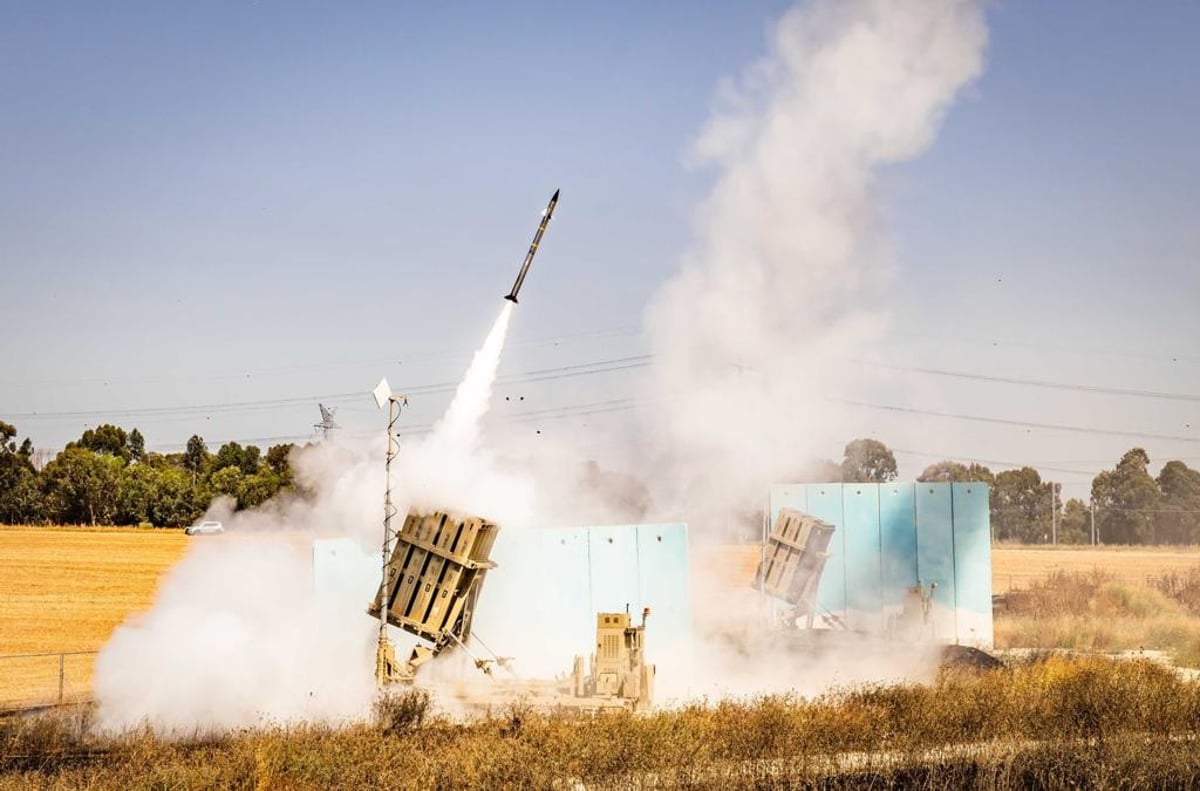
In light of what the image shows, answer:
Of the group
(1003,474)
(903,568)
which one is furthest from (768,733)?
(1003,474)

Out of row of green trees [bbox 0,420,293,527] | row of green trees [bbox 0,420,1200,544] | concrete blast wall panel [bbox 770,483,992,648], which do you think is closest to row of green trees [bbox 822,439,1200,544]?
row of green trees [bbox 0,420,1200,544]

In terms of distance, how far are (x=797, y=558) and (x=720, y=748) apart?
13651 millimetres

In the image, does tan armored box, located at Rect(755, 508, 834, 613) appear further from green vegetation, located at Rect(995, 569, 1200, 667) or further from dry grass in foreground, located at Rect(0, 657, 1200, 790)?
dry grass in foreground, located at Rect(0, 657, 1200, 790)

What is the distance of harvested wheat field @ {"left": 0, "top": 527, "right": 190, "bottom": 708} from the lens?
90.5ft

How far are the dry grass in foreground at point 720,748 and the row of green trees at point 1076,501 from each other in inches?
2817

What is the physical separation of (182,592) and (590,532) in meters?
7.53

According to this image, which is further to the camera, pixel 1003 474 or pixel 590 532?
pixel 1003 474

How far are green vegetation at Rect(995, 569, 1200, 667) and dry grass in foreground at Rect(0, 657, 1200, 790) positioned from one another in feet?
30.7

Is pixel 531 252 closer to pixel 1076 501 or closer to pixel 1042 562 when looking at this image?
pixel 1042 562

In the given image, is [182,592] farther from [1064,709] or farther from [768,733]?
[1064,709]

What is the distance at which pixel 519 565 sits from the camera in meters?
24.0

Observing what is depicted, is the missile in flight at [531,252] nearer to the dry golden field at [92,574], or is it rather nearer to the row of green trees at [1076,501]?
the dry golden field at [92,574]

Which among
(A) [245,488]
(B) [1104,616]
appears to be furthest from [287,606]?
→ (A) [245,488]

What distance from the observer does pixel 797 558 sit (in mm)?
29062
